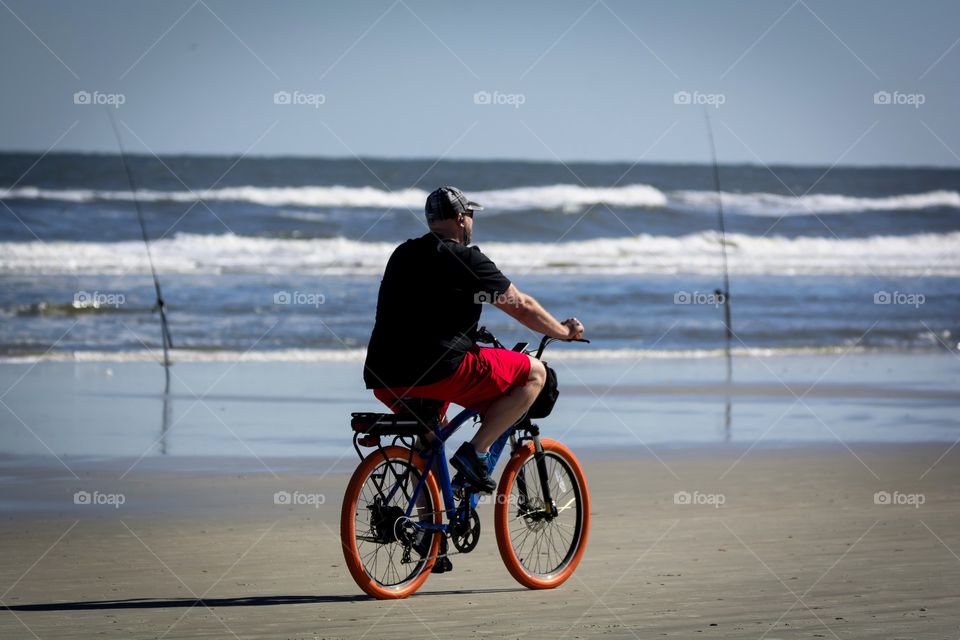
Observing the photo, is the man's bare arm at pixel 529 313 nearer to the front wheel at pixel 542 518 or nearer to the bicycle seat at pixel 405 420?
the bicycle seat at pixel 405 420

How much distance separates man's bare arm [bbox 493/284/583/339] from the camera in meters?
5.29

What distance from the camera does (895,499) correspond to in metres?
7.87

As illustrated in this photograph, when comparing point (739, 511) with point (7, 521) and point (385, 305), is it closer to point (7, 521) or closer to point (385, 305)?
point (385, 305)

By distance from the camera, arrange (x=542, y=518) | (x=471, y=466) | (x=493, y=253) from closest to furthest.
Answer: (x=471, y=466), (x=542, y=518), (x=493, y=253)

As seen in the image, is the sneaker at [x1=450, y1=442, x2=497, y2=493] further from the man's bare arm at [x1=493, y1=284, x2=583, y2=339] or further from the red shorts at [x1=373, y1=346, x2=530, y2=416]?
the man's bare arm at [x1=493, y1=284, x2=583, y2=339]

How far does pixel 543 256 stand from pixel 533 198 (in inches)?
499

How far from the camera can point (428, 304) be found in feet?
17.2

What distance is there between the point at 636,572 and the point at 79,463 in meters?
4.39

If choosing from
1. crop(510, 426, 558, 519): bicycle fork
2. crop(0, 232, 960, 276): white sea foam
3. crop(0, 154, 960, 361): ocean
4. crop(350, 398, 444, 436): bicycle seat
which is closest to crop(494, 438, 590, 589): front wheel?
crop(510, 426, 558, 519): bicycle fork

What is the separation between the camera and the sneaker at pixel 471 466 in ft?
17.8

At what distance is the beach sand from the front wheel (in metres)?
0.12

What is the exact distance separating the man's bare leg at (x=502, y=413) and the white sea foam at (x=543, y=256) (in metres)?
19.6

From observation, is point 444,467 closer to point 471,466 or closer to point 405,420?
point 471,466

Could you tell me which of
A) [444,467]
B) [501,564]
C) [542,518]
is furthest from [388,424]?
[501,564]
